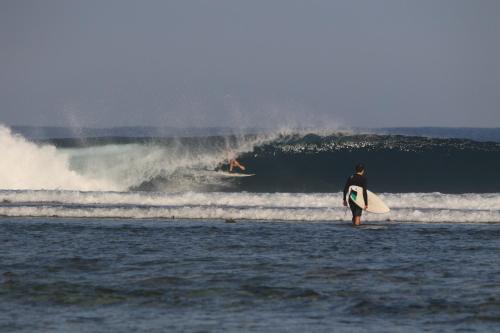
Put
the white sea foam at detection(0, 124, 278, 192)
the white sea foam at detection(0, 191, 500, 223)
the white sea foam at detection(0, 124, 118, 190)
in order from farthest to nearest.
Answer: the white sea foam at detection(0, 124, 118, 190) → the white sea foam at detection(0, 124, 278, 192) → the white sea foam at detection(0, 191, 500, 223)

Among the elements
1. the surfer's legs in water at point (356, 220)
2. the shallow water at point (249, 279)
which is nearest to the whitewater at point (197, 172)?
the surfer's legs in water at point (356, 220)

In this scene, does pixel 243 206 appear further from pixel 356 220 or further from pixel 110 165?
pixel 110 165

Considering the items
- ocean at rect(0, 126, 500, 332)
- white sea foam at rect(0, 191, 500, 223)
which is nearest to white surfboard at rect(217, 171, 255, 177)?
ocean at rect(0, 126, 500, 332)

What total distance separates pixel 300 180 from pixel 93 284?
21032 mm

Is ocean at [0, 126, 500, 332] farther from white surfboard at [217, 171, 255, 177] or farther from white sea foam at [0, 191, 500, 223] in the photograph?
white surfboard at [217, 171, 255, 177]

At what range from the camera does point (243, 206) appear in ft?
72.9

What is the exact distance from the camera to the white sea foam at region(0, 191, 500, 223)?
1898 centimetres

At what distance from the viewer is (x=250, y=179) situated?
101ft

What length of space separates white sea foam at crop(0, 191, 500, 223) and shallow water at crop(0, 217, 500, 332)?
266 centimetres

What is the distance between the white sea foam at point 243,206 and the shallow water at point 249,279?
8.73 feet

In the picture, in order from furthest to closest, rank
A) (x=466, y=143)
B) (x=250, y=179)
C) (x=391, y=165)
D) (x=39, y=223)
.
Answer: (x=466, y=143) → (x=391, y=165) → (x=250, y=179) → (x=39, y=223)

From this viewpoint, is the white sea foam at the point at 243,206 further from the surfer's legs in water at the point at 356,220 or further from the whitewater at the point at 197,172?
the surfer's legs in water at the point at 356,220

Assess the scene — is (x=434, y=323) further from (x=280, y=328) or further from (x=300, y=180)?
(x=300, y=180)

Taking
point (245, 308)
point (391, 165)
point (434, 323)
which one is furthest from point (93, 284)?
point (391, 165)
